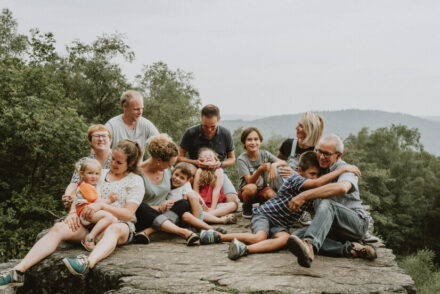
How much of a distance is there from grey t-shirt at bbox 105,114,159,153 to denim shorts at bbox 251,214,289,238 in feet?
7.40

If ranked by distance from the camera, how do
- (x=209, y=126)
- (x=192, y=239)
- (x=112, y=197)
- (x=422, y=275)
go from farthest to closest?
(x=422, y=275) < (x=209, y=126) < (x=192, y=239) < (x=112, y=197)

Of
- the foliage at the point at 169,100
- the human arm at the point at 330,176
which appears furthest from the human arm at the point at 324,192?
the foliage at the point at 169,100

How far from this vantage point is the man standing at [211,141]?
20.5 feet

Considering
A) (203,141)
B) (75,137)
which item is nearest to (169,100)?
(75,137)

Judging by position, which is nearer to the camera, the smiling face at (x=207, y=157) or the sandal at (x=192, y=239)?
the sandal at (x=192, y=239)

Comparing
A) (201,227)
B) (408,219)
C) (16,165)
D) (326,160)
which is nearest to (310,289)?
(326,160)

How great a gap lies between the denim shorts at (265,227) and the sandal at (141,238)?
1255 millimetres

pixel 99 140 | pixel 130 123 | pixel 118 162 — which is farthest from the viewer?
pixel 130 123

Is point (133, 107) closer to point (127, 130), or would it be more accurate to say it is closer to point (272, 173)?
point (127, 130)

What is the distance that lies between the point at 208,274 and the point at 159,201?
1.59 meters

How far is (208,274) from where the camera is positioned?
3631 millimetres

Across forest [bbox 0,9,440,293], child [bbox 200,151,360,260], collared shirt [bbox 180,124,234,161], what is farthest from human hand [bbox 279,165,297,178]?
forest [bbox 0,9,440,293]

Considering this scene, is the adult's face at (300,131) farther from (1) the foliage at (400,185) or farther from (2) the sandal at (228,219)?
(1) the foliage at (400,185)

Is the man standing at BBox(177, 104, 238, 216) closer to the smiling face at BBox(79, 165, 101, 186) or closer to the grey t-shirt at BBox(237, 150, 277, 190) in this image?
the grey t-shirt at BBox(237, 150, 277, 190)
